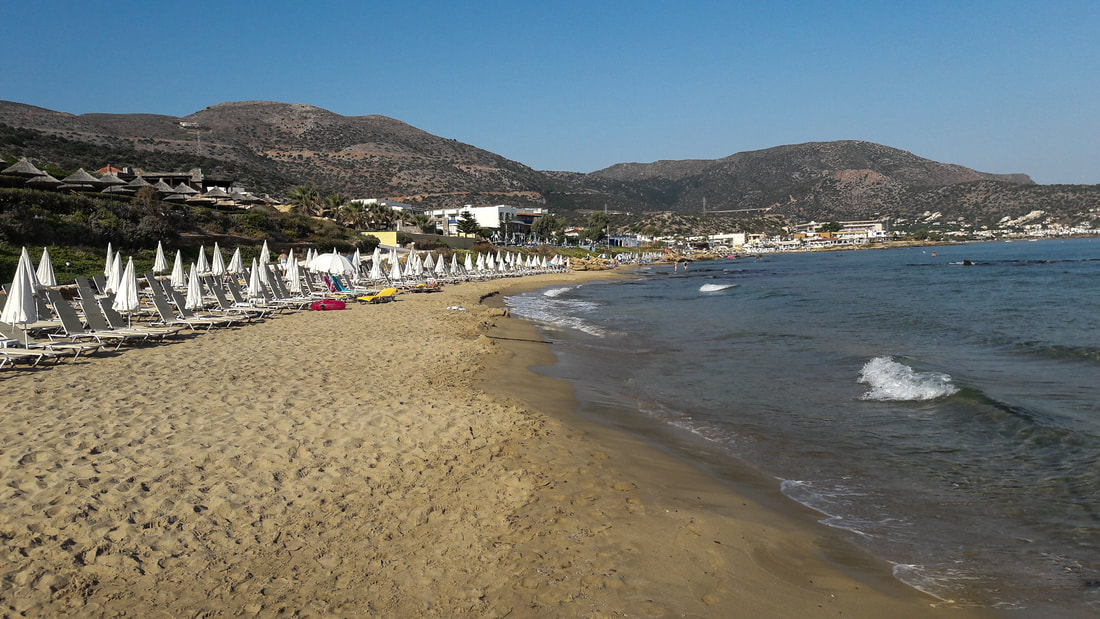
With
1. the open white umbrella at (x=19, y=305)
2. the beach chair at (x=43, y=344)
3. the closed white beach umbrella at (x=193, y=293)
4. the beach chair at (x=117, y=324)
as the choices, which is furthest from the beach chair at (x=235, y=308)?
the open white umbrella at (x=19, y=305)

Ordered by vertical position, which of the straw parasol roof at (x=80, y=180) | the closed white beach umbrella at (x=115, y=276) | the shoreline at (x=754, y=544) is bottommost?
the shoreline at (x=754, y=544)

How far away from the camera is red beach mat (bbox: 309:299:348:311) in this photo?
18188 mm

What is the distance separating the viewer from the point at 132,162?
64.9 m

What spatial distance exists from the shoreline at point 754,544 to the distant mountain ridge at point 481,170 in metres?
67.0

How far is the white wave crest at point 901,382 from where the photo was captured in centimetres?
920

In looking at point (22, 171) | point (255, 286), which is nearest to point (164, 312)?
point (255, 286)

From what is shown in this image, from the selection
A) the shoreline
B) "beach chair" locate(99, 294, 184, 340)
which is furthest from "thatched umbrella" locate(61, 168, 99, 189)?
the shoreline

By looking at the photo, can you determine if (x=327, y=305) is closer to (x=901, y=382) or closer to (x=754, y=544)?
(x=901, y=382)

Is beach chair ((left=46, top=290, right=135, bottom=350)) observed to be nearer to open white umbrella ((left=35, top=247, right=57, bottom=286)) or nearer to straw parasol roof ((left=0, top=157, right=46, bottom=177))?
Result: open white umbrella ((left=35, top=247, right=57, bottom=286))

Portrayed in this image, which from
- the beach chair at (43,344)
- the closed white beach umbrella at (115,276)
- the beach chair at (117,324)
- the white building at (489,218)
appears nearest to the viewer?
the beach chair at (43,344)

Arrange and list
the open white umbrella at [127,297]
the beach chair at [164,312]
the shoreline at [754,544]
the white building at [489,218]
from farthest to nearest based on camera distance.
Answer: the white building at [489,218]
the beach chair at [164,312]
the open white umbrella at [127,297]
the shoreline at [754,544]

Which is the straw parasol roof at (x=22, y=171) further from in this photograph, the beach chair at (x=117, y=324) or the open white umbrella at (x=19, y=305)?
the open white umbrella at (x=19, y=305)

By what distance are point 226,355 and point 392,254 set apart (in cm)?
2197

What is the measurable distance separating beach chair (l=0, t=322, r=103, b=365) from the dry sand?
1215 mm
